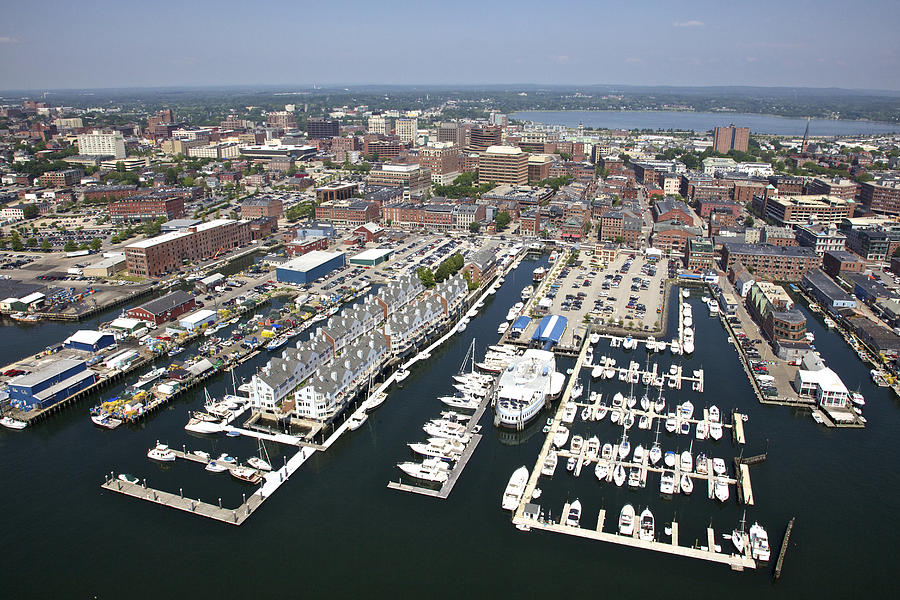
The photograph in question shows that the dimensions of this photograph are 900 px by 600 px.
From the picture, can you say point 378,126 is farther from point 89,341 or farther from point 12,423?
point 12,423

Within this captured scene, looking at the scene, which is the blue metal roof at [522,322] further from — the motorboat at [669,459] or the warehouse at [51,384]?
the warehouse at [51,384]

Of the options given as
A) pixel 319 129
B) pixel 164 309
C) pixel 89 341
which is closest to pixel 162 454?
pixel 89 341

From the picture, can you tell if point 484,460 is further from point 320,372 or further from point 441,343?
point 441,343

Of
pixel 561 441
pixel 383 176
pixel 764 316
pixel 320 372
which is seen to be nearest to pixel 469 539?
pixel 561 441

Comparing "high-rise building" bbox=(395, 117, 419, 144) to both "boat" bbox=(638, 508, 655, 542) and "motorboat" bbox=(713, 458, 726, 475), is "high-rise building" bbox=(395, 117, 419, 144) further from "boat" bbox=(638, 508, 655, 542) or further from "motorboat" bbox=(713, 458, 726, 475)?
"boat" bbox=(638, 508, 655, 542)

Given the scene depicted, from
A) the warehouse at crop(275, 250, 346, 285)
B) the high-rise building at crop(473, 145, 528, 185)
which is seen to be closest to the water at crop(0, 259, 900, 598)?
the warehouse at crop(275, 250, 346, 285)

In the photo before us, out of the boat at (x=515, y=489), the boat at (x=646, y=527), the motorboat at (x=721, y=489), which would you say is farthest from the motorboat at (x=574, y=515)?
the motorboat at (x=721, y=489)
